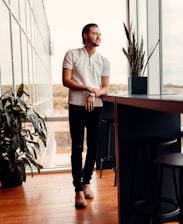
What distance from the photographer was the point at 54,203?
2.78 m

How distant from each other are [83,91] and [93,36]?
1.65ft

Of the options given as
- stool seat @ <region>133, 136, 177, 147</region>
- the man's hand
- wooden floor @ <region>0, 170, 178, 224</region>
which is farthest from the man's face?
wooden floor @ <region>0, 170, 178, 224</region>

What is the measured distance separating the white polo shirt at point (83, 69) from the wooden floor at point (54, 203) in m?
0.96

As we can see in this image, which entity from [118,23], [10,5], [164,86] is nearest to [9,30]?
[10,5]

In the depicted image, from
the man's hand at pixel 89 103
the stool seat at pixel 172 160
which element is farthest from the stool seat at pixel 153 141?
Answer: the man's hand at pixel 89 103

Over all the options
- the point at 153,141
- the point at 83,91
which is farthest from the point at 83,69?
the point at 153,141

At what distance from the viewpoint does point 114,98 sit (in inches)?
84.6

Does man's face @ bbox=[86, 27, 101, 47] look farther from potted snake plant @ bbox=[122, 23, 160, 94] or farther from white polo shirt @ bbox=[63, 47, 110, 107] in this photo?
potted snake plant @ bbox=[122, 23, 160, 94]

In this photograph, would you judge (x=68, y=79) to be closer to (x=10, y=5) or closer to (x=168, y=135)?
(x=168, y=135)

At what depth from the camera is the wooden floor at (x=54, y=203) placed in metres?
2.42

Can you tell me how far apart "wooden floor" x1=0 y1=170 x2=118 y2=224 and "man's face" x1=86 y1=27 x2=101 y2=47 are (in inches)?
59.0

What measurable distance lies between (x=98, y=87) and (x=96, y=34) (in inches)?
19.2

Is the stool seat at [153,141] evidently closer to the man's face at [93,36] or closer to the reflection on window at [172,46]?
the man's face at [93,36]

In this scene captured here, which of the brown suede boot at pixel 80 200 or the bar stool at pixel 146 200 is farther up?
the bar stool at pixel 146 200
